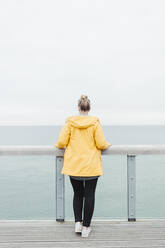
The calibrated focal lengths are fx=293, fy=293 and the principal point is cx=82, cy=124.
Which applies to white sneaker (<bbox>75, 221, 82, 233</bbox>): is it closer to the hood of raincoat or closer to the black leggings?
the black leggings

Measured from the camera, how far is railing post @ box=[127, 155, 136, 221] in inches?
143

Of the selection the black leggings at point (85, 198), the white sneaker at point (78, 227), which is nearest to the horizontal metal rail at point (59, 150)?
the black leggings at point (85, 198)

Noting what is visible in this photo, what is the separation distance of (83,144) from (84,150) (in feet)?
0.21

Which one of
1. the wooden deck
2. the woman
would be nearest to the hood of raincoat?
the woman

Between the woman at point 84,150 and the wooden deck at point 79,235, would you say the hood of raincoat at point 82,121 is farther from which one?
the wooden deck at point 79,235

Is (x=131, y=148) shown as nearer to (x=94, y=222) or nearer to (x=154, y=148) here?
(x=154, y=148)

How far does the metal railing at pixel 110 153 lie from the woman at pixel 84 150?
1.11 ft

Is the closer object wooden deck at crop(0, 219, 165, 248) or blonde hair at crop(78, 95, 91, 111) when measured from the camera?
wooden deck at crop(0, 219, 165, 248)

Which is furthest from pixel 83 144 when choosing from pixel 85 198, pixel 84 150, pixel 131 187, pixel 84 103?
pixel 131 187

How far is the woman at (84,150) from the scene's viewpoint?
3.12 meters

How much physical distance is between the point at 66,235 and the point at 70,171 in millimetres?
708

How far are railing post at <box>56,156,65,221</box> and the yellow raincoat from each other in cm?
42

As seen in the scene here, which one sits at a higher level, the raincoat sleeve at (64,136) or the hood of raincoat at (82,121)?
the hood of raincoat at (82,121)

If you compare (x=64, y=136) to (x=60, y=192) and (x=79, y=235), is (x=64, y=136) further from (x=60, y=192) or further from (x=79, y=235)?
(x=79, y=235)
